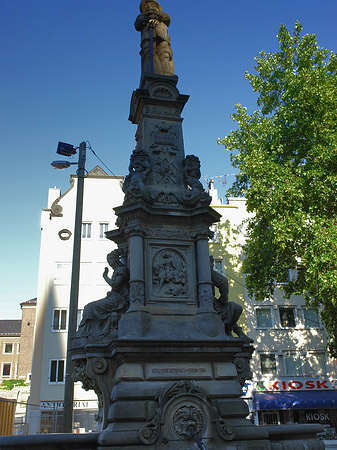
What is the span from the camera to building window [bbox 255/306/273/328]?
31.0 meters

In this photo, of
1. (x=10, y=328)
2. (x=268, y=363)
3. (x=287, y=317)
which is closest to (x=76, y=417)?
(x=268, y=363)

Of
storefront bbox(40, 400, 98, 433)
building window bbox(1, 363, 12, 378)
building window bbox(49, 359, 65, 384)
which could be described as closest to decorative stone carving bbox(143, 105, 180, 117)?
storefront bbox(40, 400, 98, 433)

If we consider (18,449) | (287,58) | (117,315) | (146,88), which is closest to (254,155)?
(287,58)

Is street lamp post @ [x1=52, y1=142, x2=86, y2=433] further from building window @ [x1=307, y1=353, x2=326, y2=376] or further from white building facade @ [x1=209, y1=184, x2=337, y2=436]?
building window @ [x1=307, y1=353, x2=326, y2=376]

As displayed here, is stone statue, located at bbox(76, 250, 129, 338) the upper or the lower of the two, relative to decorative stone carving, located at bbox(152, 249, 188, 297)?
lower

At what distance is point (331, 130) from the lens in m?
18.2

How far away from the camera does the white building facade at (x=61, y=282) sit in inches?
1078

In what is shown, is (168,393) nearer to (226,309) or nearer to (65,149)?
(226,309)

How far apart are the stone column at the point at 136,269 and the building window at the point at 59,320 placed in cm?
2244

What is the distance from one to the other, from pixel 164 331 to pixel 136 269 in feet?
4.14

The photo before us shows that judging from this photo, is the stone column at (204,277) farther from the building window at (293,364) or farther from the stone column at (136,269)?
the building window at (293,364)

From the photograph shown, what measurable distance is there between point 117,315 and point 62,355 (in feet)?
72.0

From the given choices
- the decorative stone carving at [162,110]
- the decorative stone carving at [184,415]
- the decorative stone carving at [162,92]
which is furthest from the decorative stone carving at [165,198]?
the decorative stone carving at [184,415]

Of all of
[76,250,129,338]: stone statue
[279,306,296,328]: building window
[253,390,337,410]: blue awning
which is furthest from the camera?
[279,306,296,328]: building window
